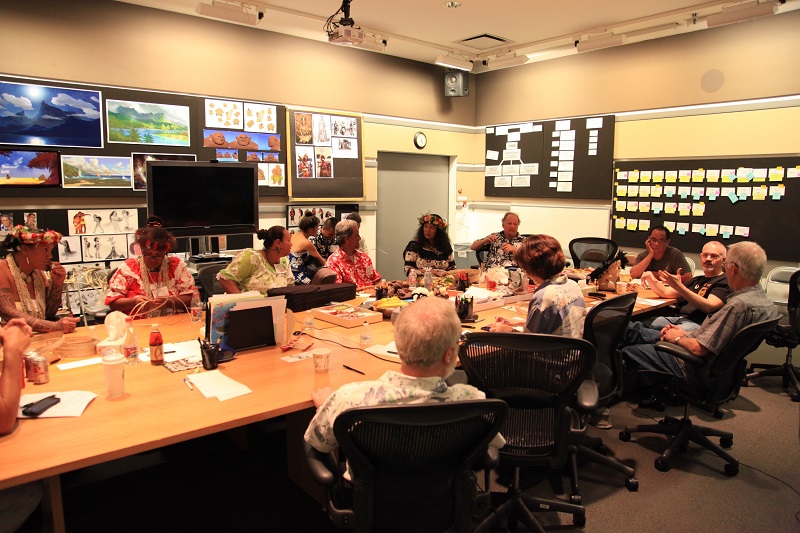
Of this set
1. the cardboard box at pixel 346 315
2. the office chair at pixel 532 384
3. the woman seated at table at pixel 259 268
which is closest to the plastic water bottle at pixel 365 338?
the cardboard box at pixel 346 315

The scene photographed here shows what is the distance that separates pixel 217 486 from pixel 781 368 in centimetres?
455

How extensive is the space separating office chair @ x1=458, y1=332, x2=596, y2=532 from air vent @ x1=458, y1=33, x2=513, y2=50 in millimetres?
4968

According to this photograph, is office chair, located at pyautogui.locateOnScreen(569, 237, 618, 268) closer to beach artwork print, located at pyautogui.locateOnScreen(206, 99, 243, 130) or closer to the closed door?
the closed door

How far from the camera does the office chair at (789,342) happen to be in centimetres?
432

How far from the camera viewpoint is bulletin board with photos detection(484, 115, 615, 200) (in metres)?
6.73

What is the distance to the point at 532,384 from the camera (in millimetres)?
2395

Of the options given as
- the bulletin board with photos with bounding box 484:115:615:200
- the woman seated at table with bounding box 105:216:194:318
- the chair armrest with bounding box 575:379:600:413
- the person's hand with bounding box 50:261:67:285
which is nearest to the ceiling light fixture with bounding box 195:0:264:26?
the woman seated at table with bounding box 105:216:194:318

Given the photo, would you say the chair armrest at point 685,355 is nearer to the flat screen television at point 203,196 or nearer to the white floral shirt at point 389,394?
the white floral shirt at point 389,394

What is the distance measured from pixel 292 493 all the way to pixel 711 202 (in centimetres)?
534

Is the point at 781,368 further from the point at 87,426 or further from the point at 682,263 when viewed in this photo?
the point at 87,426

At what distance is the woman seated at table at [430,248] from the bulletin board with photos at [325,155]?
1.67 m

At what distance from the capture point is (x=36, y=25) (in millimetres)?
4633

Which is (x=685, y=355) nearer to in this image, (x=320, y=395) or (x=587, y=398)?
(x=587, y=398)

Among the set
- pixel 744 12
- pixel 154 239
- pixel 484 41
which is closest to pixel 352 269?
pixel 154 239
